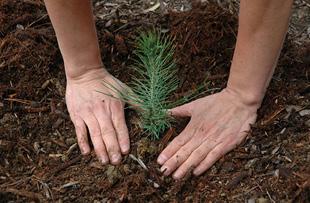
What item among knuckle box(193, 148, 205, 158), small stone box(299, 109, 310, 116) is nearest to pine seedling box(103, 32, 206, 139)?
knuckle box(193, 148, 205, 158)

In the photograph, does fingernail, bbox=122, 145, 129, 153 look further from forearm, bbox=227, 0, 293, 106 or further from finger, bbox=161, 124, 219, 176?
forearm, bbox=227, 0, 293, 106

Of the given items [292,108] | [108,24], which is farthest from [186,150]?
[108,24]

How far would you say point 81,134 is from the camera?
1.86m

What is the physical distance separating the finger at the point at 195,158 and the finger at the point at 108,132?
0.19m

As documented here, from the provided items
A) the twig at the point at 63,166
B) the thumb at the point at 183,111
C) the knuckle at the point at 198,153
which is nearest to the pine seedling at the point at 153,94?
the thumb at the point at 183,111

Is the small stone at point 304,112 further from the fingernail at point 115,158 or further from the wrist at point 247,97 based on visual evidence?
the fingernail at point 115,158

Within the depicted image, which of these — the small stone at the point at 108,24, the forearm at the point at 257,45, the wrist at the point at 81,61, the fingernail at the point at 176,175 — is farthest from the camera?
the small stone at the point at 108,24

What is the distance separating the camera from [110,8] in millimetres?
2371

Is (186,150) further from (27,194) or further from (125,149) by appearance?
Result: (27,194)

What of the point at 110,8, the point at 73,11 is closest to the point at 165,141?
the point at 73,11

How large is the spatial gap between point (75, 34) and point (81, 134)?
1.04ft

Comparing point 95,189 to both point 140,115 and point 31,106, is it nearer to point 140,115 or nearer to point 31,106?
point 140,115

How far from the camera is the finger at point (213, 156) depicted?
1710mm

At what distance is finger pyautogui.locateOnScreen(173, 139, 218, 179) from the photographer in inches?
67.2
